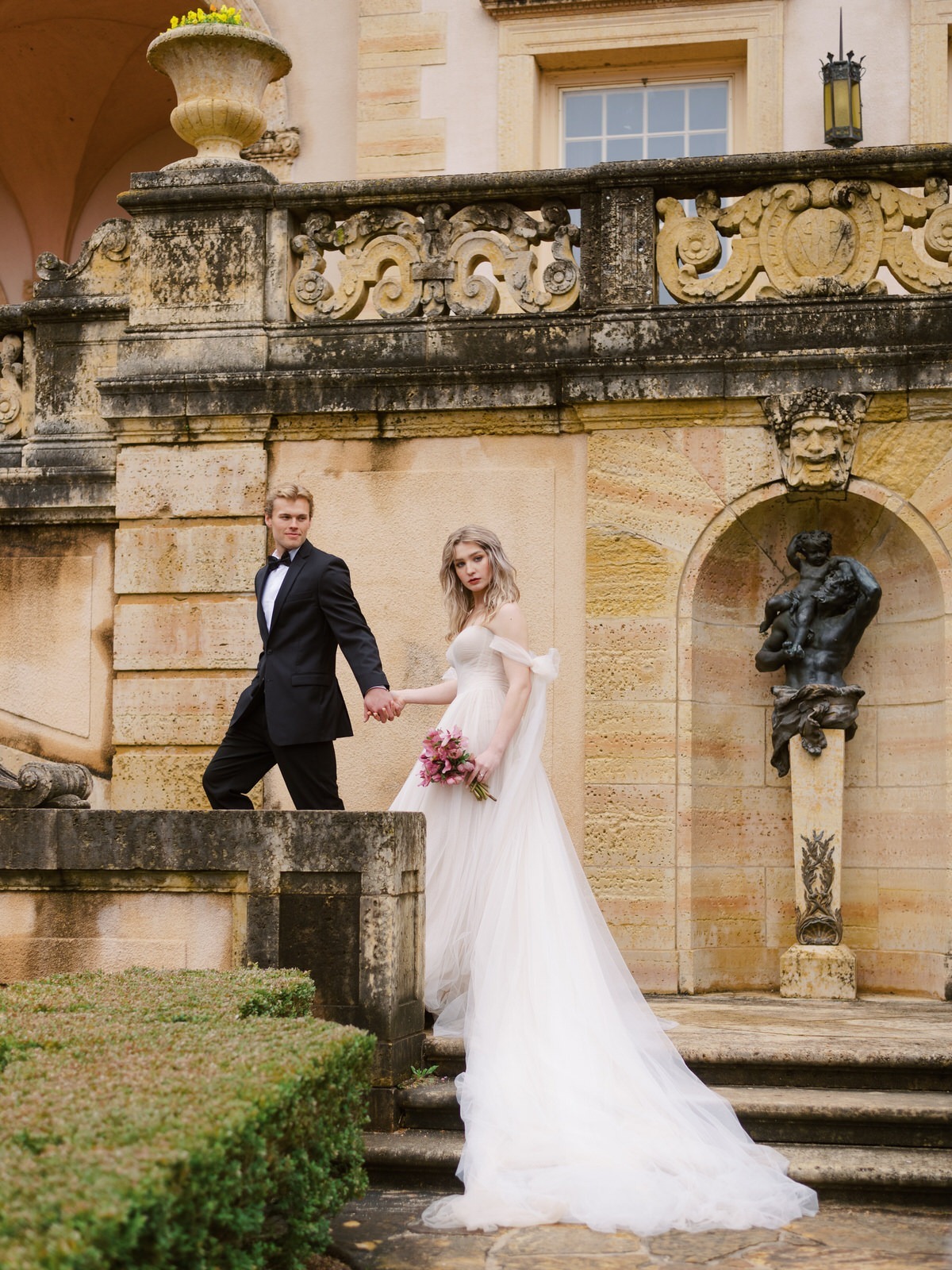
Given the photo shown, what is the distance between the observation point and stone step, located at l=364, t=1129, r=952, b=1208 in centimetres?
503

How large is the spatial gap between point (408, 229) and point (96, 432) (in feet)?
6.76

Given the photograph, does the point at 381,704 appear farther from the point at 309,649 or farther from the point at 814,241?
the point at 814,241

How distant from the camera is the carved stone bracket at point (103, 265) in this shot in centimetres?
896

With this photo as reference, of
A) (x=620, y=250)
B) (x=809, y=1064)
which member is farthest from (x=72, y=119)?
(x=809, y=1064)

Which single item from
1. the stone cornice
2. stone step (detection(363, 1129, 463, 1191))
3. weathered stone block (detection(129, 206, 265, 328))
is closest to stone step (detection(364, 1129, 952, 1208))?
stone step (detection(363, 1129, 463, 1191))

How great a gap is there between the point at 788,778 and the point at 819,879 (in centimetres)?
65

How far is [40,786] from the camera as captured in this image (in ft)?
19.9

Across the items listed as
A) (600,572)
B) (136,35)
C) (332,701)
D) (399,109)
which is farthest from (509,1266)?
(136,35)

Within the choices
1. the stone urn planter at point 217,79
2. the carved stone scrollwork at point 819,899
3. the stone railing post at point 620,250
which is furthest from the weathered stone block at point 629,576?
the stone urn planter at point 217,79

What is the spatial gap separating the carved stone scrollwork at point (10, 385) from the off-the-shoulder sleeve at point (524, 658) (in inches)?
155

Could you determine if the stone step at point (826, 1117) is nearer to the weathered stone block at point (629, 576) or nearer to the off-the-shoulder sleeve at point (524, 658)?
the off-the-shoulder sleeve at point (524, 658)

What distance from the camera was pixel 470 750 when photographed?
6.52 metres

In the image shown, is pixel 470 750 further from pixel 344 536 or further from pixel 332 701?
pixel 344 536

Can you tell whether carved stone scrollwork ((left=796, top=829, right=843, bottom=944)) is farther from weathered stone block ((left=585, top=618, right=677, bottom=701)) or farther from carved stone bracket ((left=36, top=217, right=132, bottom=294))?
carved stone bracket ((left=36, top=217, right=132, bottom=294))
